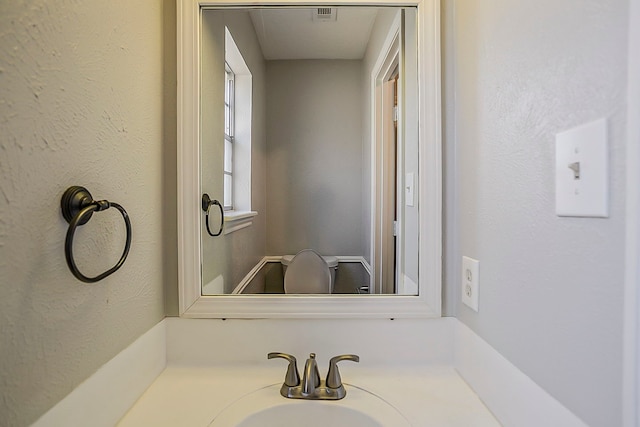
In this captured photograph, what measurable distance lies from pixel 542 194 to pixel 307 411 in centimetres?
66

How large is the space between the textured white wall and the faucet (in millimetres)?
361

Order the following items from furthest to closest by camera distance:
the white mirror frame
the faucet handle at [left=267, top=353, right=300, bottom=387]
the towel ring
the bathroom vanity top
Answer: the white mirror frame
the faucet handle at [left=267, top=353, right=300, bottom=387]
the bathroom vanity top
the towel ring

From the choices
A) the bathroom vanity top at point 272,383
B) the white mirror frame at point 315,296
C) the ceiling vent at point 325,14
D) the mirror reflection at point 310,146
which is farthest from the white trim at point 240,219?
the ceiling vent at point 325,14

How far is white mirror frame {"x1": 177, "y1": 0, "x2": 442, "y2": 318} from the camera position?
36.9 inches

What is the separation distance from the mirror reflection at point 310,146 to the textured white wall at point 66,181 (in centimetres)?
23

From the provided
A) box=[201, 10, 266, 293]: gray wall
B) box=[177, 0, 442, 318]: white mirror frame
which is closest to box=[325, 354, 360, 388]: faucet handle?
box=[177, 0, 442, 318]: white mirror frame

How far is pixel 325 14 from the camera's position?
3.26 feet

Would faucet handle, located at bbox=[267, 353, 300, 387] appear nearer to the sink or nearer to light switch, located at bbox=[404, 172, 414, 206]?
the sink

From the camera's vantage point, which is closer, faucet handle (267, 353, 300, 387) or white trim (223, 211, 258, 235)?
faucet handle (267, 353, 300, 387)

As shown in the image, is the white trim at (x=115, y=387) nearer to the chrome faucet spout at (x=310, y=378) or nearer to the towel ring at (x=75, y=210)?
the towel ring at (x=75, y=210)

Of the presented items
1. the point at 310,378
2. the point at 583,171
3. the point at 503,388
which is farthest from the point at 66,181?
the point at 503,388

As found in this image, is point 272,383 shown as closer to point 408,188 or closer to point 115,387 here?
point 115,387

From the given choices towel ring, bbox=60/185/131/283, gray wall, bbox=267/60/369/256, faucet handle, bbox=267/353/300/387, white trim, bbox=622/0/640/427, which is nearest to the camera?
white trim, bbox=622/0/640/427

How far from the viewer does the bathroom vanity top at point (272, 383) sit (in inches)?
28.2
